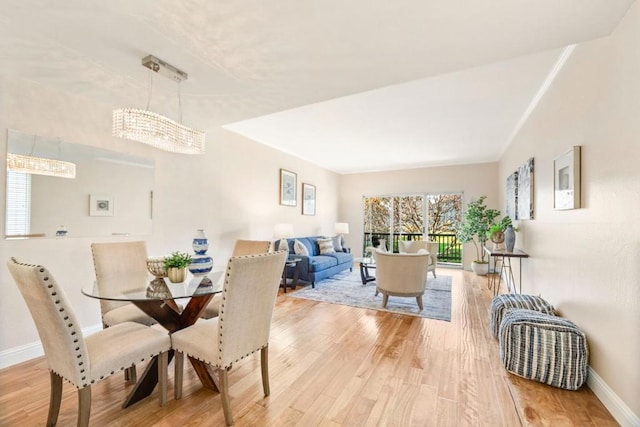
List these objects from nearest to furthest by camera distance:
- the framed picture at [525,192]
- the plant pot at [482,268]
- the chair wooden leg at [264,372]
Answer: the chair wooden leg at [264,372] → the framed picture at [525,192] → the plant pot at [482,268]

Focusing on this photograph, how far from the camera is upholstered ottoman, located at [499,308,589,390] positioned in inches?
77.4

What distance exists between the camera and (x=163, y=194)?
Answer: 352 centimetres

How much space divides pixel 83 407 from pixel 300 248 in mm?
4033

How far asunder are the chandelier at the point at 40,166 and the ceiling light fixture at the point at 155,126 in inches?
41.5

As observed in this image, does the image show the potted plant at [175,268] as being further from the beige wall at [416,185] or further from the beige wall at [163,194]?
the beige wall at [416,185]

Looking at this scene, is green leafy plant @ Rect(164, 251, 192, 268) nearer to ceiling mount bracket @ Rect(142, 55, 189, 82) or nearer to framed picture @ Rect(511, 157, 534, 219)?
ceiling mount bracket @ Rect(142, 55, 189, 82)

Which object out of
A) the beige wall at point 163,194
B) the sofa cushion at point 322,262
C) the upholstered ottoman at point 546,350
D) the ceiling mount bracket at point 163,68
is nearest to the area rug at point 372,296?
the sofa cushion at point 322,262

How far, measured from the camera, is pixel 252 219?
201 inches

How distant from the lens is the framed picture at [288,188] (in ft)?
19.5

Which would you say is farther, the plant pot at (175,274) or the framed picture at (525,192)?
the framed picture at (525,192)

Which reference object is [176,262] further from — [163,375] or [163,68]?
[163,68]

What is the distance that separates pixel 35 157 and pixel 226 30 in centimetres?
216

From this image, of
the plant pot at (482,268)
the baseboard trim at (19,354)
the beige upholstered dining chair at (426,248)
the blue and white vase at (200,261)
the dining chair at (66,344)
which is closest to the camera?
the dining chair at (66,344)

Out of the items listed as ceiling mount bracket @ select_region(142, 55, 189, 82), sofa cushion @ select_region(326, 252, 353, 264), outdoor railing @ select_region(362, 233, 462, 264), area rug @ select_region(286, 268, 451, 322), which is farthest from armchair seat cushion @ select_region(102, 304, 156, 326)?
outdoor railing @ select_region(362, 233, 462, 264)
